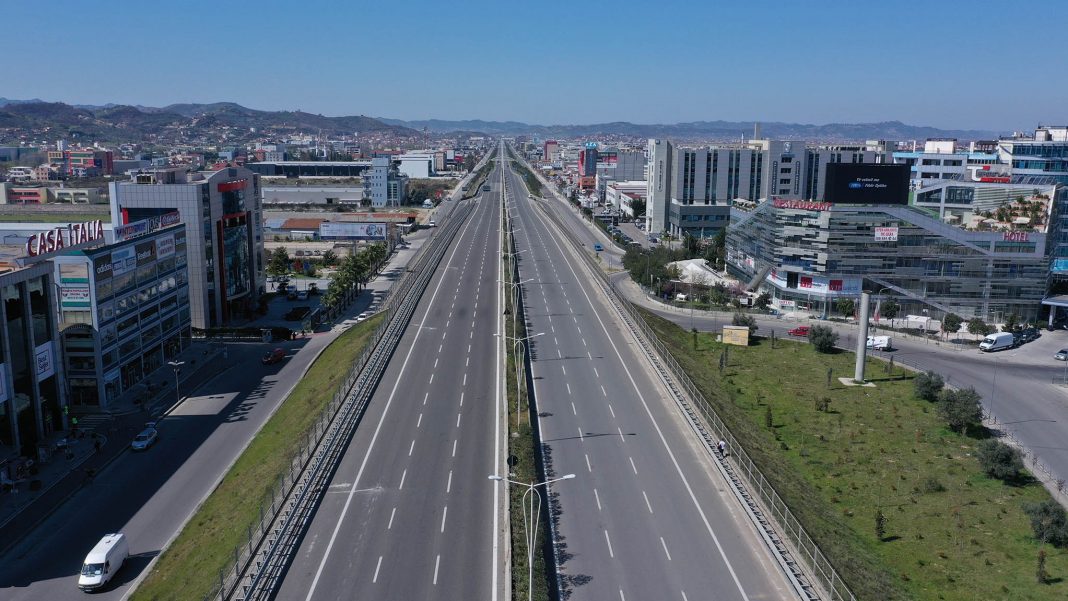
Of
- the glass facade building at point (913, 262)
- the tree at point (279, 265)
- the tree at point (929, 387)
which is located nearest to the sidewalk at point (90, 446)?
the tree at point (279, 265)

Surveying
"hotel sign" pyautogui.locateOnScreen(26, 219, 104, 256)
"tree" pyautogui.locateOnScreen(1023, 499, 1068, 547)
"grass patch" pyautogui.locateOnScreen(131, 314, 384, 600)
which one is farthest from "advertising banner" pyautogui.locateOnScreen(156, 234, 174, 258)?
"tree" pyautogui.locateOnScreen(1023, 499, 1068, 547)

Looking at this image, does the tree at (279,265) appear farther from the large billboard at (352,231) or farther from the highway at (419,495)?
the highway at (419,495)

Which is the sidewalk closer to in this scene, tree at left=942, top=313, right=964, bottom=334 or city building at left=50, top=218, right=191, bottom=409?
city building at left=50, top=218, right=191, bottom=409

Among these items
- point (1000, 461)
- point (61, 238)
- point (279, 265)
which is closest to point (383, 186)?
point (279, 265)

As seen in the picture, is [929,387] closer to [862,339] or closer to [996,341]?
[862,339]

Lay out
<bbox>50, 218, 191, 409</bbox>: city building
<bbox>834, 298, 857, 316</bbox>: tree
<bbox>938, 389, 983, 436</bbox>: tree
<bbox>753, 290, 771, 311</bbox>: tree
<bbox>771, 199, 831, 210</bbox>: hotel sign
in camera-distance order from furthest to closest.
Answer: <bbox>753, 290, 771, 311</bbox>: tree, <bbox>771, 199, 831, 210</bbox>: hotel sign, <bbox>834, 298, 857, 316</bbox>: tree, <bbox>50, 218, 191, 409</bbox>: city building, <bbox>938, 389, 983, 436</bbox>: tree

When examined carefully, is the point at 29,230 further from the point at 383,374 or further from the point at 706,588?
the point at 706,588

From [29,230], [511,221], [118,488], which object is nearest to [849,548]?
[118,488]
